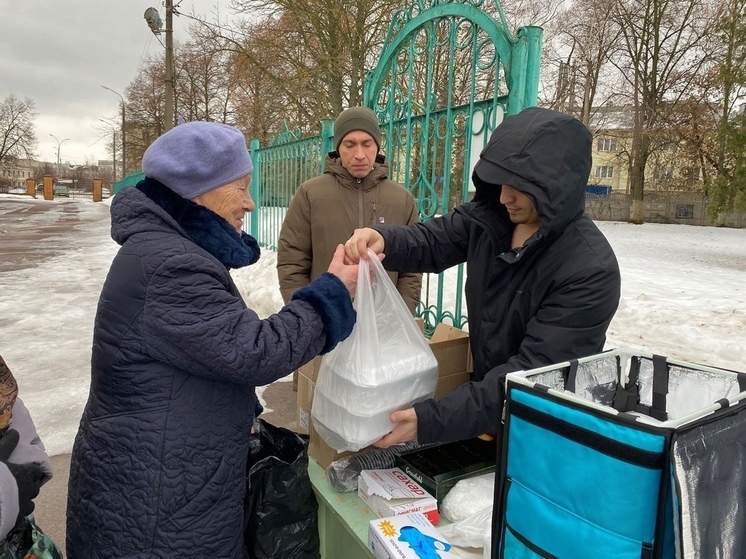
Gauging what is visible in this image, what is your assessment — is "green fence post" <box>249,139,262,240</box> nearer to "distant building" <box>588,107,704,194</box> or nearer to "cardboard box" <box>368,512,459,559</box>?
"cardboard box" <box>368,512,459,559</box>

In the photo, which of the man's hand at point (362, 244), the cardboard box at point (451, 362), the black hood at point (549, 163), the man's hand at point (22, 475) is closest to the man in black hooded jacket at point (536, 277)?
the black hood at point (549, 163)

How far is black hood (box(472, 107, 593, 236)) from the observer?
4.44ft

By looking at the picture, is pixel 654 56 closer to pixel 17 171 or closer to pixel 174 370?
pixel 174 370

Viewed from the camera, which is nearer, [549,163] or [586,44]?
[549,163]

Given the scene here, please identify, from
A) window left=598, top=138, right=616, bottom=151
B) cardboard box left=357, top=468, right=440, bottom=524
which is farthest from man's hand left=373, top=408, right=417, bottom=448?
window left=598, top=138, right=616, bottom=151

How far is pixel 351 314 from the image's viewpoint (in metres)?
1.38

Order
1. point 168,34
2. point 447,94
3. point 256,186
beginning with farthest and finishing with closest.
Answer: point 168,34 < point 256,186 < point 447,94

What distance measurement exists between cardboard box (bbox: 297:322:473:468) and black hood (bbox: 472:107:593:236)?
0.61m

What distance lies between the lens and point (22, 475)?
1297 mm

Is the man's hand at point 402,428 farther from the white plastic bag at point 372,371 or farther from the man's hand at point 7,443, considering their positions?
the man's hand at point 7,443

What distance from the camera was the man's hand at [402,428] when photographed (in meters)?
1.43

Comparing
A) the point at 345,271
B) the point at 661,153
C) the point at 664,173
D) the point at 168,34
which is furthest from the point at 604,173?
the point at 345,271

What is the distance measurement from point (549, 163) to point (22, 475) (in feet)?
5.09

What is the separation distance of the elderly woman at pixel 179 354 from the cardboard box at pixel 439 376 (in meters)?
0.42
